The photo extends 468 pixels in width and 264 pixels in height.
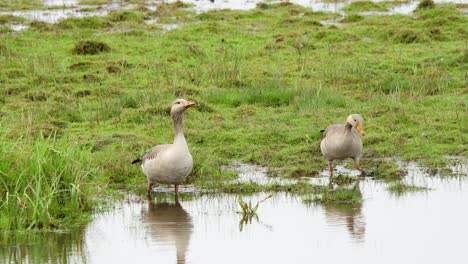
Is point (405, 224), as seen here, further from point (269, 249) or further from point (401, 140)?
point (401, 140)

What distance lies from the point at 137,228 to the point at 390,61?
29.8 feet

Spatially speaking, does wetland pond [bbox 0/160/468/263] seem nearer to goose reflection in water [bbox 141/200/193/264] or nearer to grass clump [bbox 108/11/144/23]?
goose reflection in water [bbox 141/200/193/264]

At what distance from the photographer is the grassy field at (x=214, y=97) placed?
1045 centimetres

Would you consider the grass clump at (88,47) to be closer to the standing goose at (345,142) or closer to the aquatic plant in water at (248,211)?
the standing goose at (345,142)

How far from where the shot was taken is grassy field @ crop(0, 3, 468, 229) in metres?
10.4

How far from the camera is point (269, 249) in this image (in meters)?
8.89

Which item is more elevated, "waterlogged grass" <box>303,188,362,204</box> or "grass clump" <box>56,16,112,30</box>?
"grass clump" <box>56,16,112,30</box>

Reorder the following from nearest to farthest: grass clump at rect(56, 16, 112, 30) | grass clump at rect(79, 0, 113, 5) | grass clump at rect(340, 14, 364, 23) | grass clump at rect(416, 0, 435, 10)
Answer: grass clump at rect(56, 16, 112, 30) < grass clump at rect(340, 14, 364, 23) < grass clump at rect(416, 0, 435, 10) < grass clump at rect(79, 0, 113, 5)

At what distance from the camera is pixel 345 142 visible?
11602 millimetres

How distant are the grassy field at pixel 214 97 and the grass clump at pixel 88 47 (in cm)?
3

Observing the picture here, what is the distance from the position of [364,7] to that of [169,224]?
17386 millimetres

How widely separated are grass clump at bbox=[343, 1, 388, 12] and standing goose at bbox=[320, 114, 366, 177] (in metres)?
14.7

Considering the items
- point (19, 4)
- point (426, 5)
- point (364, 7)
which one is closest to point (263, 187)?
point (426, 5)

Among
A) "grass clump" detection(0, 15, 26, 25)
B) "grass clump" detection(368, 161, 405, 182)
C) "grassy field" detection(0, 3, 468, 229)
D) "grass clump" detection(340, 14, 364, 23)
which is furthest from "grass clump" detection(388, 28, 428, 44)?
"grass clump" detection(0, 15, 26, 25)
